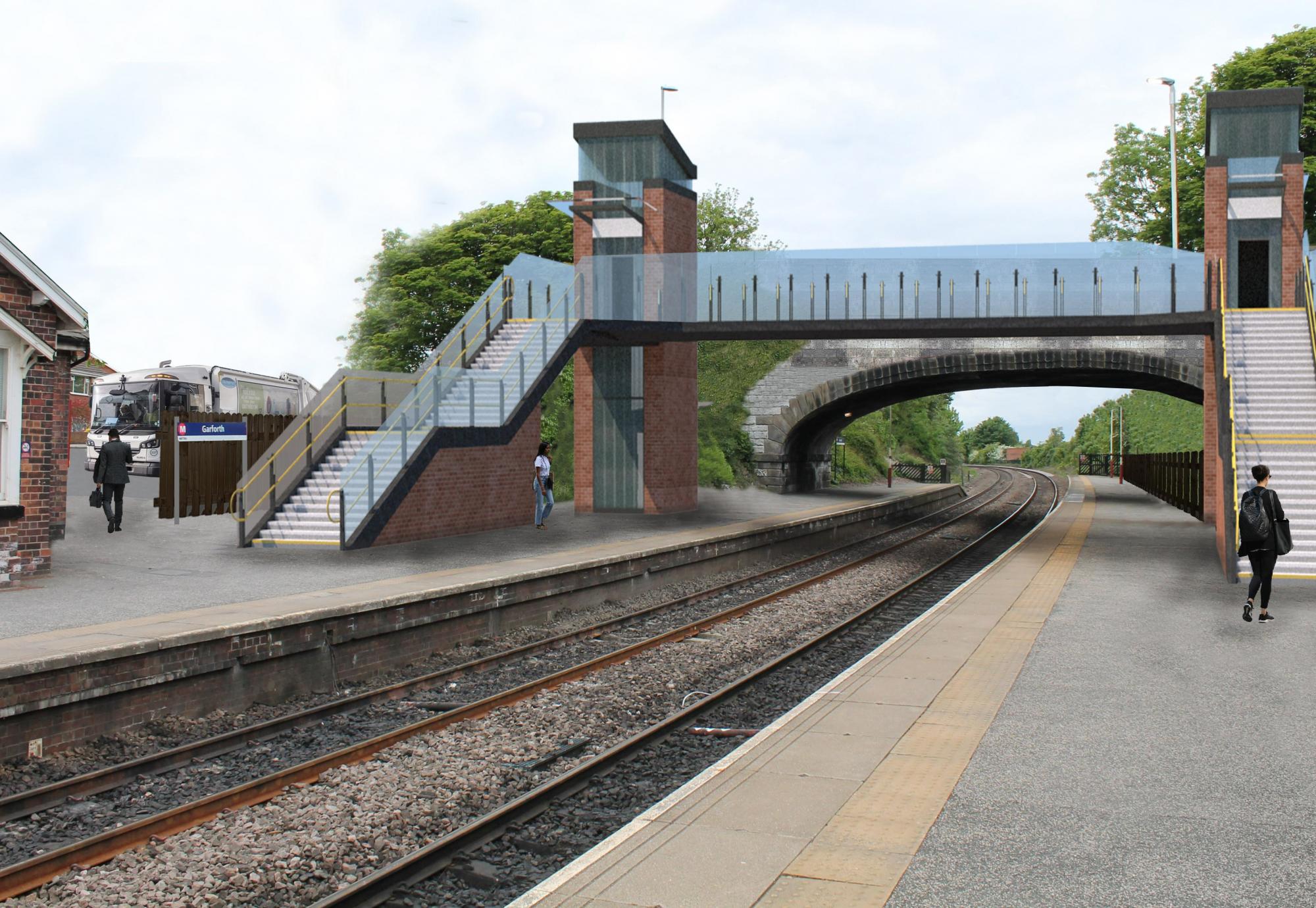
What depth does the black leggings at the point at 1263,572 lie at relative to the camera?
457 inches

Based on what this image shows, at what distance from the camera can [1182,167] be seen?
1813 inches

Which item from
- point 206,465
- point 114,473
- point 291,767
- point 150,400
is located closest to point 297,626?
point 291,767

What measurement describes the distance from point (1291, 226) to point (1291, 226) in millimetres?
21

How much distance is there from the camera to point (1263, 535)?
37.9 ft

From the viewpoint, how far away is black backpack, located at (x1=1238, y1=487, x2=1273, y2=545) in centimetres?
1155

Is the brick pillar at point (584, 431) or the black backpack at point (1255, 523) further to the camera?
the brick pillar at point (584, 431)

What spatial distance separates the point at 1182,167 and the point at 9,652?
48.4m

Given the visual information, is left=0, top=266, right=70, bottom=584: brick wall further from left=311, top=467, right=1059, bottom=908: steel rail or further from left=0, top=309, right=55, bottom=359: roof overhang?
left=311, top=467, right=1059, bottom=908: steel rail

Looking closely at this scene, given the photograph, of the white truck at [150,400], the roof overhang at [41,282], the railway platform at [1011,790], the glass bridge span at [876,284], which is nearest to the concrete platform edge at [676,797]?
the railway platform at [1011,790]

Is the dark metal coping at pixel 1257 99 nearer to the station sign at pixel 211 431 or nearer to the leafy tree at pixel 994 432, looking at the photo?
the station sign at pixel 211 431

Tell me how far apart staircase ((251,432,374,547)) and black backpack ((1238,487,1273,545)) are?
12570mm

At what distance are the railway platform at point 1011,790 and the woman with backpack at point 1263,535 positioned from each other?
0.66 meters

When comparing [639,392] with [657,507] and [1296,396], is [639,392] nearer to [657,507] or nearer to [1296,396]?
[657,507]

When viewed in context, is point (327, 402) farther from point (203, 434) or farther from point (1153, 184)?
point (1153, 184)
